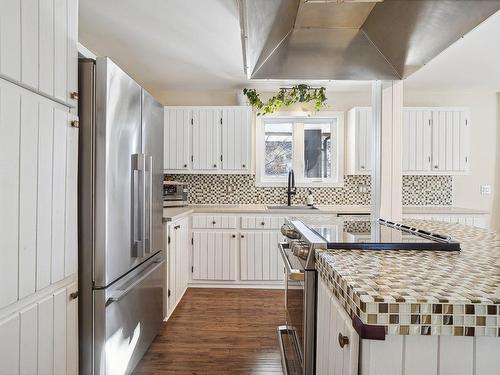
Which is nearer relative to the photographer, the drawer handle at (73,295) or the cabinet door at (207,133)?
the drawer handle at (73,295)

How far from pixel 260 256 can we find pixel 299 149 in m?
1.50

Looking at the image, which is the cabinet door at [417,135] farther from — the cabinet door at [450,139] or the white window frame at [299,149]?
the white window frame at [299,149]

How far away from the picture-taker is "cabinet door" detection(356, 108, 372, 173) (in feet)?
12.5

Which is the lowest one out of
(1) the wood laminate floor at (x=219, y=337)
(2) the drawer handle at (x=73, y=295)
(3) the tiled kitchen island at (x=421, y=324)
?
(1) the wood laminate floor at (x=219, y=337)

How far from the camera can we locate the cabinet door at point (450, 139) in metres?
3.78

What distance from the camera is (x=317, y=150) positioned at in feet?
14.0

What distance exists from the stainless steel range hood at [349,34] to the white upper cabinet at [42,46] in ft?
2.50

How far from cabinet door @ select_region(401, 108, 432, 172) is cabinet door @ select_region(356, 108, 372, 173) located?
411 mm

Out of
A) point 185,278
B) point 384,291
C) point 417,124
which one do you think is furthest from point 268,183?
point 384,291

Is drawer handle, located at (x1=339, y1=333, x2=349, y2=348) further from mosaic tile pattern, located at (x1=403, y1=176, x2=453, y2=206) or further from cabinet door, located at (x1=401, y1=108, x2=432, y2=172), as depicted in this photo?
mosaic tile pattern, located at (x1=403, y1=176, x2=453, y2=206)

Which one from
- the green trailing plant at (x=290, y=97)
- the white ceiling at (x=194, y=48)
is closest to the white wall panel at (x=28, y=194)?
the white ceiling at (x=194, y=48)

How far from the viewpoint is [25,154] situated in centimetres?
117

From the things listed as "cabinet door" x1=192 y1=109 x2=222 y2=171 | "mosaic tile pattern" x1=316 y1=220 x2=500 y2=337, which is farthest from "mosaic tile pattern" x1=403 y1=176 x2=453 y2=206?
"mosaic tile pattern" x1=316 y1=220 x2=500 y2=337

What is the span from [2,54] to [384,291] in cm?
133
